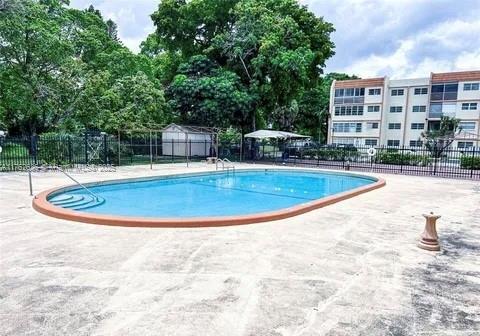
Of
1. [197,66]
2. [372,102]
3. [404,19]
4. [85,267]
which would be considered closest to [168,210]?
[85,267]

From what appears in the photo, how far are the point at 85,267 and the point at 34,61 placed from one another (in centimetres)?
1810

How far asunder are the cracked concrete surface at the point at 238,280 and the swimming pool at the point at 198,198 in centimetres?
33

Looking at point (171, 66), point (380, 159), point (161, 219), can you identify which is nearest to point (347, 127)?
point (380, 159)

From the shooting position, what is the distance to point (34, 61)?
706 inches

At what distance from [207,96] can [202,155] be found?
436 centimetres

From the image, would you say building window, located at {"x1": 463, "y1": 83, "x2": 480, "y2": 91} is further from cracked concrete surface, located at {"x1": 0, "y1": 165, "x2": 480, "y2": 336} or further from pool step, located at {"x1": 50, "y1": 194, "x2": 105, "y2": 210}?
pool step, located at {"x1": 50, "y1": 194, "x2": 105, "y2": 210}

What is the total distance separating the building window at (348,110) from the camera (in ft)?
129

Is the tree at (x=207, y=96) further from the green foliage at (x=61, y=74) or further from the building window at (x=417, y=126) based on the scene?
the building window at (x=417, y=126)

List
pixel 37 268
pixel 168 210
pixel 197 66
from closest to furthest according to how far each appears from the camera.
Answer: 1. pixel 37 268
2. pixel 168 210
3. pixel 197 66

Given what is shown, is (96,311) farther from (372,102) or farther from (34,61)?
(372,102)

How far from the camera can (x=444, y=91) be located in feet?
115

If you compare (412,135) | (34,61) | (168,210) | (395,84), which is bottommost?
(168,210)

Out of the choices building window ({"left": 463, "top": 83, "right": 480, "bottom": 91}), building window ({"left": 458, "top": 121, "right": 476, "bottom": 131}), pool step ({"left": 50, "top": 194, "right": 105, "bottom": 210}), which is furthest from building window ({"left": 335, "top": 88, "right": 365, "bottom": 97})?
pool step ({"left": 50, "top": 194, "right": 105, "bottom": 210})

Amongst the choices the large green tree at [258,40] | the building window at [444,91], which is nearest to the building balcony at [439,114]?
the building window at [444,91]
